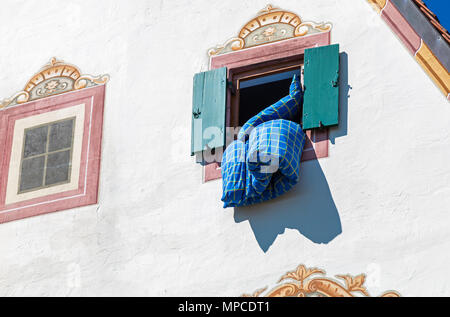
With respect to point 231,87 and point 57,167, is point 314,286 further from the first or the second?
point 57,167

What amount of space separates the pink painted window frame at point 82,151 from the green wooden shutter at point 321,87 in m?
2.15

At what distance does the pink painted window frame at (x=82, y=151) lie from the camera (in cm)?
1348

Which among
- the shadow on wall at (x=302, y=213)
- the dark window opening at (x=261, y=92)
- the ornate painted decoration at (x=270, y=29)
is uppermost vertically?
the ornate painted decoration at (x=270, y=29)

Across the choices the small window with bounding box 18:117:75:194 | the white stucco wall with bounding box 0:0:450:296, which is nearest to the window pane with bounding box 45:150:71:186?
the small window with bounding box 18:117:75:194

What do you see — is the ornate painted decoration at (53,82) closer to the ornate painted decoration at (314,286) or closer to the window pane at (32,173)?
the window pane at (32,173)

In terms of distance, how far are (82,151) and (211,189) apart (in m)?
1.60

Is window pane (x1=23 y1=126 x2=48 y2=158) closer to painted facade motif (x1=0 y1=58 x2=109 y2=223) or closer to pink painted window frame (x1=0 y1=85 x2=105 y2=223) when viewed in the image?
painted facade motif (x1=0 y1=58 x2=109 y2=223)

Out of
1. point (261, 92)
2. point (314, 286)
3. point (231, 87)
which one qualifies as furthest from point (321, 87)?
point (314, 286)

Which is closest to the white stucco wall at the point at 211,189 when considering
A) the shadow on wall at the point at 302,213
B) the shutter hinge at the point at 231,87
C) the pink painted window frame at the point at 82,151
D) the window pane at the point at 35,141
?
the shadow on wall at the point at 302,213

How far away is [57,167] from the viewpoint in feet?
45.3

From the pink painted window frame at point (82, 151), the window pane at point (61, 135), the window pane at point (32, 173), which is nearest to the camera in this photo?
the pink painted window frame at point (82, 151)

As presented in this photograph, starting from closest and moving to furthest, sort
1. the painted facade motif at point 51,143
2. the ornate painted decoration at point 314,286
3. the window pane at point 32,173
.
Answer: the ornate painted decoration at point 314,286 < the painted facade motif at point 51,143 < the window pane at point 32,173

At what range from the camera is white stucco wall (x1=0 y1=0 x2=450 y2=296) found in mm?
11859
